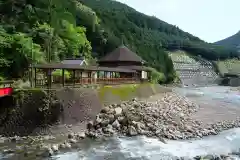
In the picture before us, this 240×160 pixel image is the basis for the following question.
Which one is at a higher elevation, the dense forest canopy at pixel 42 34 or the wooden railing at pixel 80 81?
the dense forest canopy at pixel 42 34

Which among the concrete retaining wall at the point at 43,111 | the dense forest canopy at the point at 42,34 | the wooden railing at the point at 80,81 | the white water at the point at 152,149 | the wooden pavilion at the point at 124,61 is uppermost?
the dense forest canopy at the point at 42,34

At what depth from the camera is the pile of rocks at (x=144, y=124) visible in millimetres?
22688

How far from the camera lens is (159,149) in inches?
769

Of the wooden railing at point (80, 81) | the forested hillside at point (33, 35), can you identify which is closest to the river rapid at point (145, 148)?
the wooden railing at point (80, 81)

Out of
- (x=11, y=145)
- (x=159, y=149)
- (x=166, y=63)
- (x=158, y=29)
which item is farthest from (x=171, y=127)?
(x=158, y=29)

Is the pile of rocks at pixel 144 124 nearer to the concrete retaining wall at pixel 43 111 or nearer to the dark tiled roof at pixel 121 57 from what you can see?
the concrete retaining wall at pixel 43 111

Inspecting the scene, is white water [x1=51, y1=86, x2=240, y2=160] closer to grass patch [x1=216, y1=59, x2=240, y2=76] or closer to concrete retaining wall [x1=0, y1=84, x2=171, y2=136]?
concrete retaining wall [x1=0, y1=84, x2=171, y2=136]

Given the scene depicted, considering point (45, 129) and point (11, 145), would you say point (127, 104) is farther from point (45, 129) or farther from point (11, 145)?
point (11, 145)

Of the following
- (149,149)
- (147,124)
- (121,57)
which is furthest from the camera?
(121,57)

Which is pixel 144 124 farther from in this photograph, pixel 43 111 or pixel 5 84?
pixel 5 84

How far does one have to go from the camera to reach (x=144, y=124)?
79.7 feet

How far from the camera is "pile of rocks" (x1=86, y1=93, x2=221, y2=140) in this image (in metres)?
22.7

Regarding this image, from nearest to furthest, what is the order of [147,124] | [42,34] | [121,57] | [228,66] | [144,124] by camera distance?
[147,124] < [144,124] < [42,34] < [121,57] < [228,66]

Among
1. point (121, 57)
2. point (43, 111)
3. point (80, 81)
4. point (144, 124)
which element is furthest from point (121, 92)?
point (121, 57)
